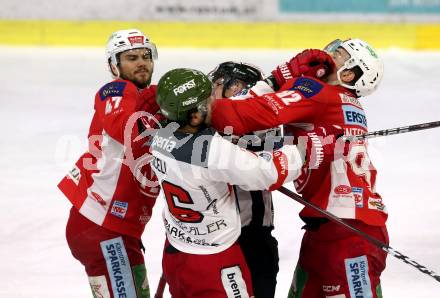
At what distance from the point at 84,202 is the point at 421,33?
6893 mm

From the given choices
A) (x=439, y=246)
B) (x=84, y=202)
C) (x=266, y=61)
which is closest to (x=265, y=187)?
(x=84, y=202)

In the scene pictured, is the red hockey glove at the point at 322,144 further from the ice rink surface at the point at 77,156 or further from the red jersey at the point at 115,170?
the ice rink surface at the point at 77,156

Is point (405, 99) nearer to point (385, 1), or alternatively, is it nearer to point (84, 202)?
point (385, 1)

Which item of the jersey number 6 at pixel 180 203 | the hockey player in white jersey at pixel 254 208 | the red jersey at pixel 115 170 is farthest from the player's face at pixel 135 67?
the jersey number 6 at pixel 180 203

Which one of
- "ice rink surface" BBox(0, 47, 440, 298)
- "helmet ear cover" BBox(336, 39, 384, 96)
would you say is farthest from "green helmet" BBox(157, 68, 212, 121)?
"ice rink surface" BBox(0, 47, 440, 298)

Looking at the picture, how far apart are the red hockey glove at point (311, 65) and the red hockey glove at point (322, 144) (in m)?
0.22

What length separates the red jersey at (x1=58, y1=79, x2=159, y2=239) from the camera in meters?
3.54

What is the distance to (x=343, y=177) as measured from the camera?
11.4ft

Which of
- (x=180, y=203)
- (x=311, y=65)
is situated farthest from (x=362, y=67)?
(x=180, y=203)

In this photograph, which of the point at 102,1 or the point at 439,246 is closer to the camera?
the point at 439,246

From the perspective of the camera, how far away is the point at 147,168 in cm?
Result: 365

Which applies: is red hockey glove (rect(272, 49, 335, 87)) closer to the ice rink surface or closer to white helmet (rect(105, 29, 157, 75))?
white helmet (rect(105, 29, 157, 75))

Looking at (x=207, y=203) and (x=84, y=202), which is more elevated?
(x=207, y=203)

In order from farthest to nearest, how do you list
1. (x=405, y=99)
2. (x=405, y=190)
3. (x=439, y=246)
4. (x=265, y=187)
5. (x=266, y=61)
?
(x=266, y=61)
(x=405, y=99)
(x=405, y=190)
(x=439, y=246)
(x=265, y=187)
